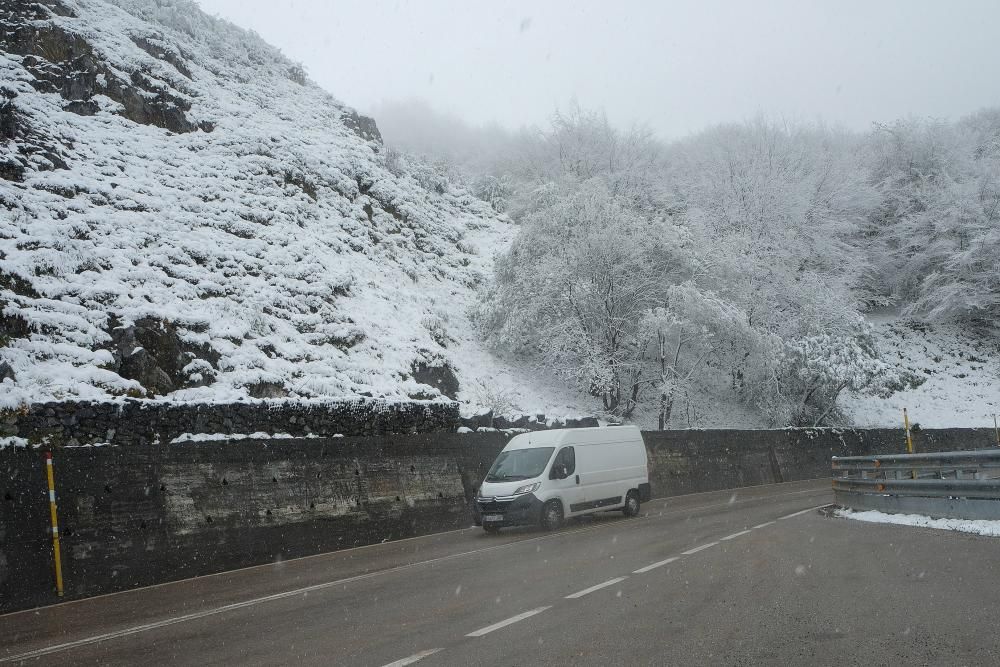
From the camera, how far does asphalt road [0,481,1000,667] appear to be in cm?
559

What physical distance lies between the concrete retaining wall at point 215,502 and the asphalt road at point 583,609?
1.85ft

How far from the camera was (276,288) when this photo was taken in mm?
26250

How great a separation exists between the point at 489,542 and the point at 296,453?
402cm

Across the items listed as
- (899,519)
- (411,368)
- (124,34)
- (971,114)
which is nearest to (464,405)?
(411,368)

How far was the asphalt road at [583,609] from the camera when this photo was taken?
5594 millimetres

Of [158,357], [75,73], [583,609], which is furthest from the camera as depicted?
[75,73]

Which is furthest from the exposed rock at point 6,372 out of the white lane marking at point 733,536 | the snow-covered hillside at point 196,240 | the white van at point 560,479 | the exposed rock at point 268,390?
the white lane marking at point 733,536

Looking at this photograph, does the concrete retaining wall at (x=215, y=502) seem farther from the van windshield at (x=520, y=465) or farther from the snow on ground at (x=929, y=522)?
the snow on ground at (x=929, y=522)

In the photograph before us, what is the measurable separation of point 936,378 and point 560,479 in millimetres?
38372

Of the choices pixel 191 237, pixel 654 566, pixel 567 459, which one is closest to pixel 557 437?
pixel 567 459

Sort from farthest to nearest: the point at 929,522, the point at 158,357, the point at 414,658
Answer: the point at 158,357 → the point at 929,522 → the point at 414,658

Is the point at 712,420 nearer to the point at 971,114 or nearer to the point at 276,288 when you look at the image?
the point at 276,288

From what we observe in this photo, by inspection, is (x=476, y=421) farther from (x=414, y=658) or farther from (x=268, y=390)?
(x=414, y=658)

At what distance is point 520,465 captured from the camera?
1631 centimetres
